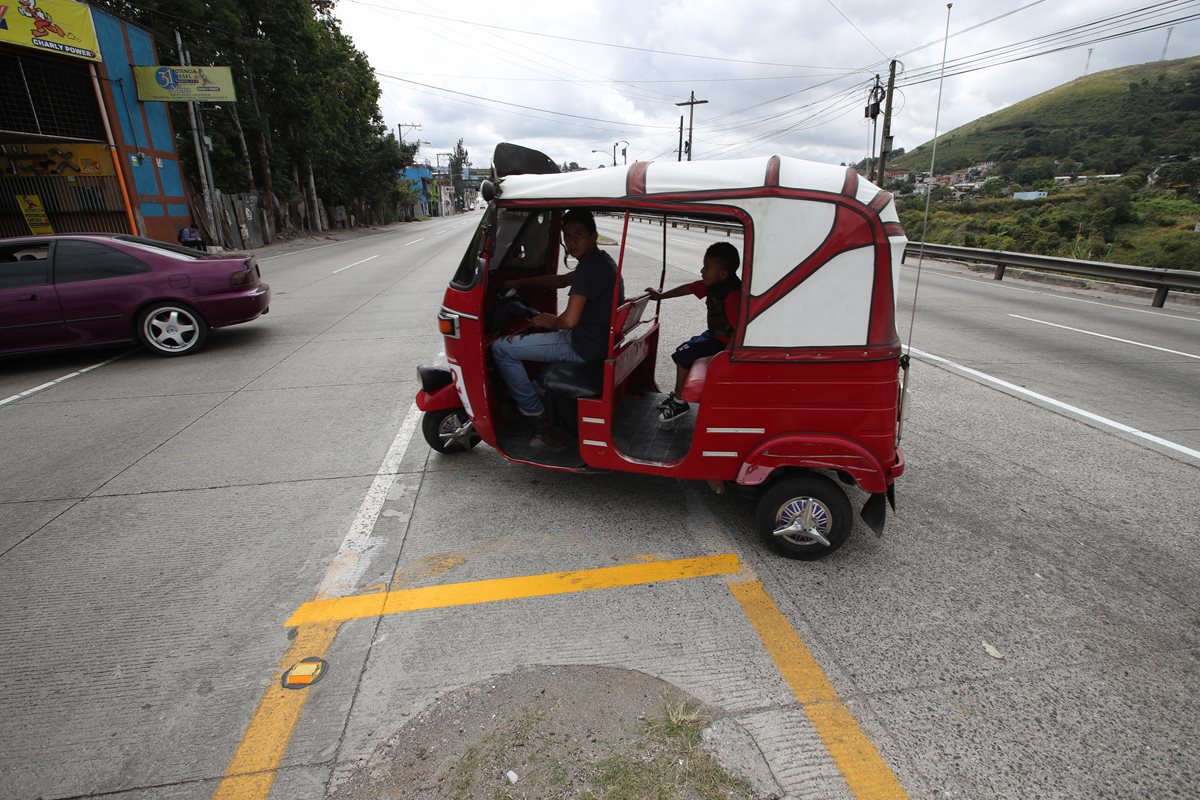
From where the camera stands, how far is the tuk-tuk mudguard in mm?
4344

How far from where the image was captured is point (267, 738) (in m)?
2.16

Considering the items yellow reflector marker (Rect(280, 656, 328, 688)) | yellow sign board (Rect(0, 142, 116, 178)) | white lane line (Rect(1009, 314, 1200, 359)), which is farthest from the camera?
yellow sign board (Rect(0, 142, 116, 178))

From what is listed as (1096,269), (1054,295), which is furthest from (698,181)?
(1096,269)

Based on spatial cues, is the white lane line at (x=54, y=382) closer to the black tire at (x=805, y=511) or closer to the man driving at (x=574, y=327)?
the man driving at (x=574, y=327)

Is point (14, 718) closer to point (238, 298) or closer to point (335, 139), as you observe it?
point (238, 298)

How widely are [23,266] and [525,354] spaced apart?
6.84 meters

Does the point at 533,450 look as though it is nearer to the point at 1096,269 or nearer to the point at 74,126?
the point at 1096,269

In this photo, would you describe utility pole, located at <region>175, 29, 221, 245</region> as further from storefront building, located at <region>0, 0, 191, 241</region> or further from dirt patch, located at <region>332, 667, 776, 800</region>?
dirt patch, located at <region>332, 667, 776, 800</region>

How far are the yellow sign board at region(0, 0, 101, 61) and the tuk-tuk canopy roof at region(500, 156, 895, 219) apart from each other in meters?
20.5

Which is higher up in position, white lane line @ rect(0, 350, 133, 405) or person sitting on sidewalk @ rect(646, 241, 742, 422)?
person sitting on sidewalk @ rect(646, 241, 742, 422)

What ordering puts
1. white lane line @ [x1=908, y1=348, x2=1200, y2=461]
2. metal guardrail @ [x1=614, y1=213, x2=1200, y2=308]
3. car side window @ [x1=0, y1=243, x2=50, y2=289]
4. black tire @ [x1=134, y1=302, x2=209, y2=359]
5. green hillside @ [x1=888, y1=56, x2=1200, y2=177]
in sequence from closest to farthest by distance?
white lane line @ [x1=908, y1=348, x2=1200, y2=461]
car side window @ [x1=0, y1=243, x2=50, y2=289]
black tire @ [x1=134, y1=302, x2=209, y2=359]
metal guardrail @ [x1=614, y1=213, x2=1200, y2=308]
green hillside @ [x1=888, y1=56, x2=1200, y2=177]

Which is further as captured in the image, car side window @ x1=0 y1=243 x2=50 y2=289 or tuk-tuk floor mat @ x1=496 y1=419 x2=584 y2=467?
car side window @ x1=0 y1=243 x2=50 y2=289

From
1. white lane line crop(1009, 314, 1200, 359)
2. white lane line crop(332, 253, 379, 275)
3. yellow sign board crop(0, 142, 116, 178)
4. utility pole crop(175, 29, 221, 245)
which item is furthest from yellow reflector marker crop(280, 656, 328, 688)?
utility pole crop(175, 29, 221, 245)

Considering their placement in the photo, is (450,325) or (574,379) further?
(450,325)
